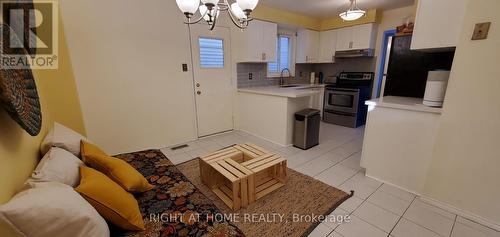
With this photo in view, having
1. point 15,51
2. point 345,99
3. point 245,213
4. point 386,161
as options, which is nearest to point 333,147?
point 386,161

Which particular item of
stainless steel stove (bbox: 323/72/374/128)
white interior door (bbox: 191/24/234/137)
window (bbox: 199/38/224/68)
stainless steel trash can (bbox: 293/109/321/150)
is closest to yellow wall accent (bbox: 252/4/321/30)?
white interior door (bbox: 191/24/234/137)

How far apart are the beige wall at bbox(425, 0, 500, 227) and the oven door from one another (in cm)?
252

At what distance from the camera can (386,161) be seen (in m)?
2.20

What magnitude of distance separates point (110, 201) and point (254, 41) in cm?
336

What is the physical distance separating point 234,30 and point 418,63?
2.81 meters

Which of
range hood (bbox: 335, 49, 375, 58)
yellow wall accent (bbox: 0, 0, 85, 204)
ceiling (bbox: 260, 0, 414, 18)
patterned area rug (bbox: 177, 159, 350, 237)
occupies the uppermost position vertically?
ceiling (bbox: 260, 0, 414, 18)

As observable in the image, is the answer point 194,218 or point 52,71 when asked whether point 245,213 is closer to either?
point 194,218

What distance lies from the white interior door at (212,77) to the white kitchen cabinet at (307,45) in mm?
2029

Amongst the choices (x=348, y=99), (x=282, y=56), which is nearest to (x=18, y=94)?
(x=282, y=56)

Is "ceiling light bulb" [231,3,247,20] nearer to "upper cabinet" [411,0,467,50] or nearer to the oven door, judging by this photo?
"upper cabinet" [411,0,467,50]

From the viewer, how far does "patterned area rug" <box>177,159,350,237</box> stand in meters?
1.63

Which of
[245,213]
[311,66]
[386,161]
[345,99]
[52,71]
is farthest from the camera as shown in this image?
[311,66]

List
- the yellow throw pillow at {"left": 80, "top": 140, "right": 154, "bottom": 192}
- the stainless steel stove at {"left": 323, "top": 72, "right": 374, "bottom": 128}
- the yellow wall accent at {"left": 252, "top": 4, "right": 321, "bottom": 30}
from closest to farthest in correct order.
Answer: the yellow throw pillow at {"left": 80, "top": 140, "right": 154, "bottom": 192} → the yellow wall accent at {"left": 252, "top": 4, "right": 321, "bottom": 30} → the stainless steel stove at {"left": 323, "top": 72, "right": 374, "bottom": 128}

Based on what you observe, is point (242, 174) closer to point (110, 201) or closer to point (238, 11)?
point (110, 201)
